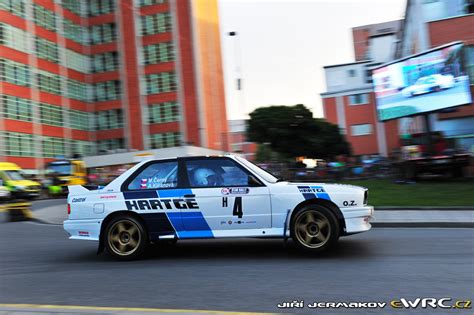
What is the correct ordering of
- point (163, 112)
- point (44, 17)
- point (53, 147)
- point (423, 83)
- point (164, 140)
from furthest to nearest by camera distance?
point (163, 112), point (164, 140), point (44, 17), point (53, 147), point (423, 83)

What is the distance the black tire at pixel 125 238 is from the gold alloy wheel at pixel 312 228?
2.40 meters

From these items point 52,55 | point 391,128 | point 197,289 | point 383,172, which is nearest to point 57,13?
point 52,55

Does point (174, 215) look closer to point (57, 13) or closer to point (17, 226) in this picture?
point (17, 226)

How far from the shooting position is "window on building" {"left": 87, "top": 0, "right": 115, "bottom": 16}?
58.7 metres

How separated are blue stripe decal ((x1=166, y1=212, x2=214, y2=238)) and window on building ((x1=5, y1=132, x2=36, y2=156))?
42233 mm

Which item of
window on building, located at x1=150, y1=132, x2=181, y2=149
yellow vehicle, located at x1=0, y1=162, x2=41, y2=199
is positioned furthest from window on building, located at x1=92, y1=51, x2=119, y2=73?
yellow vehicle, located at x1=0, y1=162, x2=41, y2=199

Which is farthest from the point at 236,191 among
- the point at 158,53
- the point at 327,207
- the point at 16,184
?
the point at 158,53

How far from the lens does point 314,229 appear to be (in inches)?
262

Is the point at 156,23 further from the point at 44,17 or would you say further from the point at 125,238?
the point at 125,238

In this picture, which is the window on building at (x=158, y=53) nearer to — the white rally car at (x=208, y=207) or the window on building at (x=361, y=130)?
the window on building at (x=361, y=130)

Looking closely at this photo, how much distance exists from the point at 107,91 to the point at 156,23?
11102 millimetres

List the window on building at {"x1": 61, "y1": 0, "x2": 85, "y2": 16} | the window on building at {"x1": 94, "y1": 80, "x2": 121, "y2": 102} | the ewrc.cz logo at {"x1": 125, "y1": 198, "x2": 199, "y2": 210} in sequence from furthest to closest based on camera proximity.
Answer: the window on building at {"x1": 94, "y1": 80, "x2": 121, "y2": 102}
the window on building at {"x1": 61, "y1": 0, "x2": 85, "y2": 16}
the ewrc.cz logo at {"x1": 125, "y1": 198, "x2": 199, "y2": 210}

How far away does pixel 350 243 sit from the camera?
770 cm

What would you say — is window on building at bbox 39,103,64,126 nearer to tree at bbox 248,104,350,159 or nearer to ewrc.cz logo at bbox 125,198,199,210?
tree at bbox 248,104,350,159
